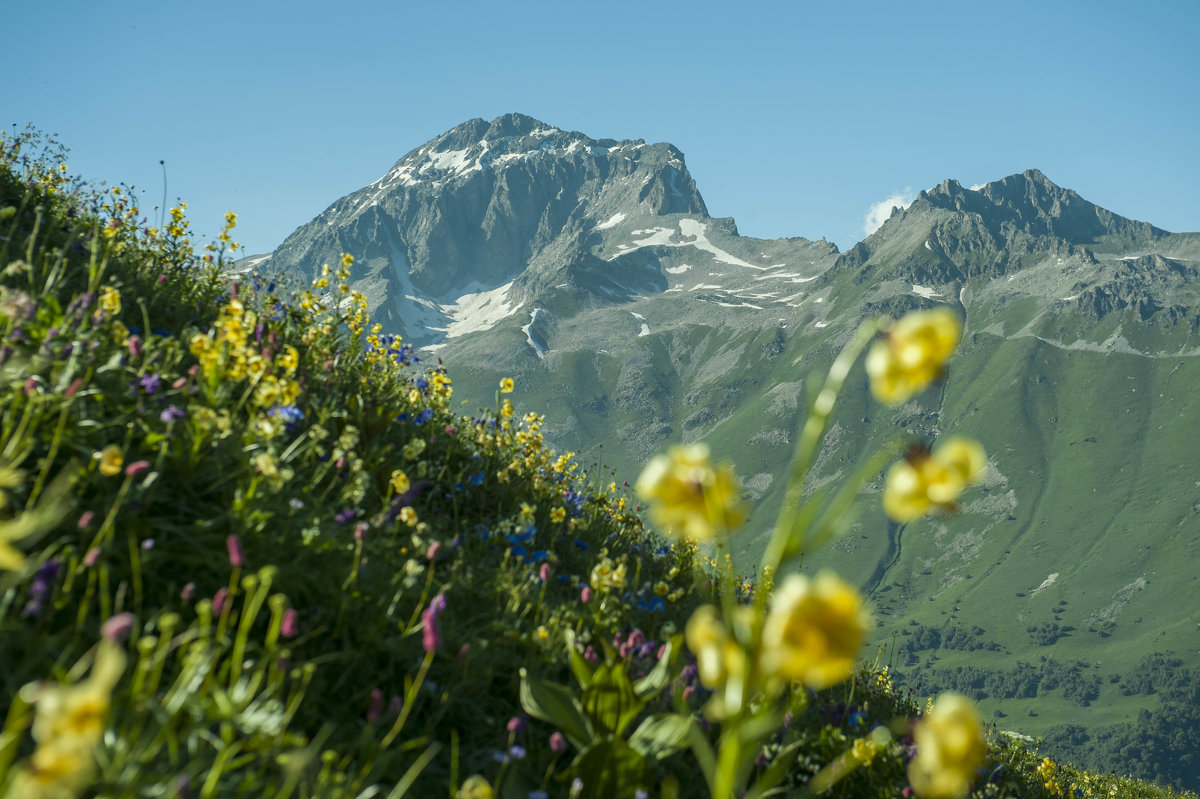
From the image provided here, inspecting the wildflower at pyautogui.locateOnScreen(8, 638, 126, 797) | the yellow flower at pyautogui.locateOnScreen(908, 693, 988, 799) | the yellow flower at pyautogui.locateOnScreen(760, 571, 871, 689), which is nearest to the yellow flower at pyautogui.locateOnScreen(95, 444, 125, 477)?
the wildflower at pyautogui.locateOnScreen(8, 638, 126, 797)

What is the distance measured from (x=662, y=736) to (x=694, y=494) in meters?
2.60

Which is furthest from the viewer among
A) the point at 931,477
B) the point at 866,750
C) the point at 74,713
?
the point at 866,750

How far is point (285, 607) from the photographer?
3711mm

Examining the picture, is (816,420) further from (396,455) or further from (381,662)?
(396,455)

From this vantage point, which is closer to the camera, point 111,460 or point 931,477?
point 931,477

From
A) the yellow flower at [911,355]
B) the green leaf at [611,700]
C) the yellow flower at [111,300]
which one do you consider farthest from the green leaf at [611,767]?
the yellow flower at [111,300]

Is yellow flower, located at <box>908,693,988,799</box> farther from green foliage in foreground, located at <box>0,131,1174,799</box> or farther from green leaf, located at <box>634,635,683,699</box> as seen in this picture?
green leaf, located at <box>634,635,683,699</box>

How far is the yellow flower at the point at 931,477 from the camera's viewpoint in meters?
1.75

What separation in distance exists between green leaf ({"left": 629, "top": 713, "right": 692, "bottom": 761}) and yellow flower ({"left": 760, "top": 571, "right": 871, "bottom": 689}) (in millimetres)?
2667

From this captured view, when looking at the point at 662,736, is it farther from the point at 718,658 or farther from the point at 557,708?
the point at 718,658

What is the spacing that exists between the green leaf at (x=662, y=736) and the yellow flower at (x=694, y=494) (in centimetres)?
241

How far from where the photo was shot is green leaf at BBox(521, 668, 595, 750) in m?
4.03

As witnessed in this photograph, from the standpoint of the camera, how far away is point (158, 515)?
4.20 m

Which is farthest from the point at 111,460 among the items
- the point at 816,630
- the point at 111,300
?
the point at 816,630
